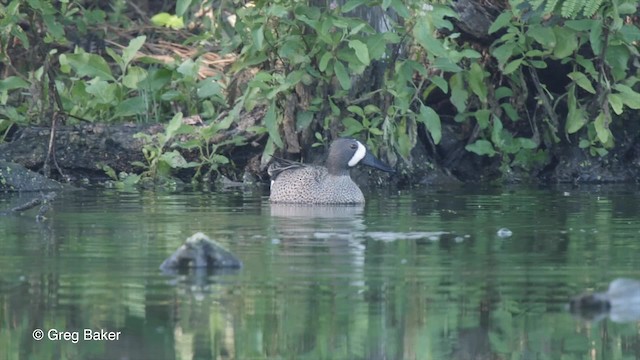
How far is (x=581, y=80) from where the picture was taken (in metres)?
13.8

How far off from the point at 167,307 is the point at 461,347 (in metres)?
1.42

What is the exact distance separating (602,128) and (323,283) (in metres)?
6.70

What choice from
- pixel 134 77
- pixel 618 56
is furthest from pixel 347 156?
pixel 134 77

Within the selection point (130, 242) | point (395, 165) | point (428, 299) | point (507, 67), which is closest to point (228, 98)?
point (395, 165)

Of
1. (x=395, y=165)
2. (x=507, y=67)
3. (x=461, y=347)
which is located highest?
(x=507, y=67)

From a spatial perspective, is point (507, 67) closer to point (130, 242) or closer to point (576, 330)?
point (130, 242)

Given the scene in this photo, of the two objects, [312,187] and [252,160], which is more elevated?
[252,160]

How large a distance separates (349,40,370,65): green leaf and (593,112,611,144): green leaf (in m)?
2.58

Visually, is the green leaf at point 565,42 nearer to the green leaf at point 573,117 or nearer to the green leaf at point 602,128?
the green leaf at point 573,117

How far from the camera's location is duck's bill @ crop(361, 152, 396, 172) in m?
13.0

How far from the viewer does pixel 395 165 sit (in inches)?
550

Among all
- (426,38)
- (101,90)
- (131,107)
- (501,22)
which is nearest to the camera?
(426,38)

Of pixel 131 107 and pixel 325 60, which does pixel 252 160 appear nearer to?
pixel 131 107

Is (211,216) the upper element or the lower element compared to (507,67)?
lower
